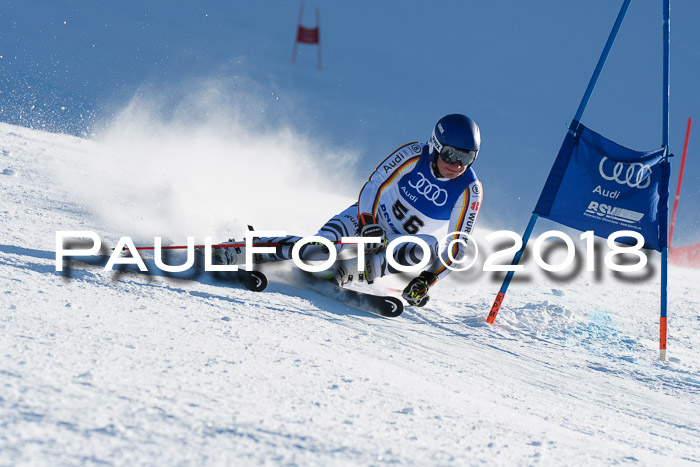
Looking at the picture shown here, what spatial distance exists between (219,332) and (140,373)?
80 centimetres

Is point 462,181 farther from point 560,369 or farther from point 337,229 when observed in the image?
point 560,369

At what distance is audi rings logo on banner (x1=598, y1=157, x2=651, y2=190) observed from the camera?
16.4 ft

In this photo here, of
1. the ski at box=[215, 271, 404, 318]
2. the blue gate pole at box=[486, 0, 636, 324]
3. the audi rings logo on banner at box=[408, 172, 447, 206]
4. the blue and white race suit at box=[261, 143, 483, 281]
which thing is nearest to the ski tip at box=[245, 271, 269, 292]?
the ski at box=[215, 271, 404, 318]

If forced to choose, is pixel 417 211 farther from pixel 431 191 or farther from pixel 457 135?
pixel 457 135

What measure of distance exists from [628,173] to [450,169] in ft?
5.01

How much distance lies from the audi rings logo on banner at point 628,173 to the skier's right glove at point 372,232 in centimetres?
192

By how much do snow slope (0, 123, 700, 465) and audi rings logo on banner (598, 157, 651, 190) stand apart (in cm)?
123

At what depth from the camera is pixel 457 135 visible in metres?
4.58

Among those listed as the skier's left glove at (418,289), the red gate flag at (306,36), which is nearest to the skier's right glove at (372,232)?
the skier's left glove at (418,289)

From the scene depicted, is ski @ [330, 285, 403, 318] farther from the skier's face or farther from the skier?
the skier's face

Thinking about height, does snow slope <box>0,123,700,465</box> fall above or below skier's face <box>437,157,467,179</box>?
below

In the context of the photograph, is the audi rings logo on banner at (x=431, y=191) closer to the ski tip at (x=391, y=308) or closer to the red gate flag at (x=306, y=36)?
the ski tip at (x=391, y=308)

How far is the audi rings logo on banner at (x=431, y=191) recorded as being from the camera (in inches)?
192

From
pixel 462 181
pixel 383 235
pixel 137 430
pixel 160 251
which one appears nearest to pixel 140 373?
pixel 137 430
